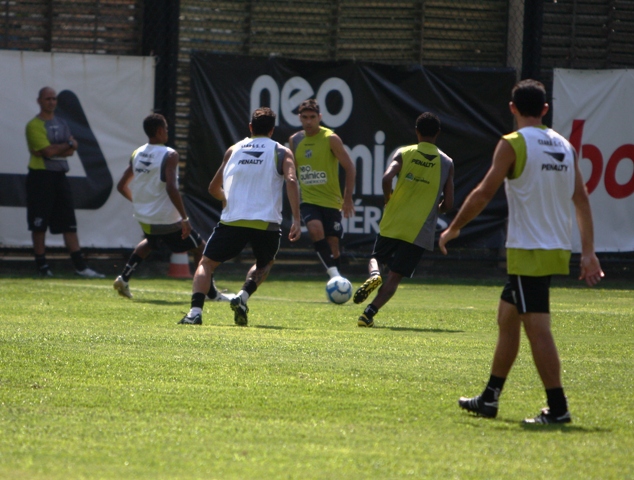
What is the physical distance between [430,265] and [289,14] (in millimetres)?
4212

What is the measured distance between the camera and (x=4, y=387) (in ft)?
18.9

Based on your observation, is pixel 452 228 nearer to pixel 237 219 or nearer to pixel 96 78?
pixel 237 219

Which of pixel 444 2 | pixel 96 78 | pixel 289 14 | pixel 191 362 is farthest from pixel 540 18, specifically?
pixel 191 362

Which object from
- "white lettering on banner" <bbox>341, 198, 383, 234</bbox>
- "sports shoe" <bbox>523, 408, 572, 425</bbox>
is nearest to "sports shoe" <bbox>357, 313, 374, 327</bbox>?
"sports shoe" <bbox>523, 408, 572, 425</bbox>

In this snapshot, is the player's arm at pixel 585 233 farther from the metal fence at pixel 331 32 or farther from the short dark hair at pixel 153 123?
the metal fence at pixel 331 32

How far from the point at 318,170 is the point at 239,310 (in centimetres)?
331

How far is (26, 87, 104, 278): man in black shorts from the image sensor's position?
44.8 feet

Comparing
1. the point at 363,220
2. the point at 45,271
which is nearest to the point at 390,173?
the point at 363,220

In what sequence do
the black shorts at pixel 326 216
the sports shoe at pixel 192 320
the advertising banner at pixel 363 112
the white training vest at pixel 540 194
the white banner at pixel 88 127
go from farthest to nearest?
the advertising banner at pixel 363 112
the white banner at pixel 88 127
the black shorts at pixel 326 216
the sports shoe at pixel 192 320
the white training vest at pixel 540 194

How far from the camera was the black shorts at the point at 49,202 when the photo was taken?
13633mm

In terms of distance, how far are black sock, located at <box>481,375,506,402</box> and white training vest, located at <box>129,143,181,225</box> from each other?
6.52 metres

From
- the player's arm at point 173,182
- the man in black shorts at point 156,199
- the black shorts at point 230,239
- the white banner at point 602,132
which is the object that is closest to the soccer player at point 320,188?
the man in black shorts at point 156,199

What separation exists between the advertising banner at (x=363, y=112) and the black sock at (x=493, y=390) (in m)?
9.41

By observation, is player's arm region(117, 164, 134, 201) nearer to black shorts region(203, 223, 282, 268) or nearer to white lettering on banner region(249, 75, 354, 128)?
black shorts region(203, 223, 282, 268)
